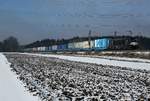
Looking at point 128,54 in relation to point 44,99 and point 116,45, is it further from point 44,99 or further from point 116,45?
point 44,99

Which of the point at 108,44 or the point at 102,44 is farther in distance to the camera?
the point at 102,44

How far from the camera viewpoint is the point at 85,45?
10750 cm

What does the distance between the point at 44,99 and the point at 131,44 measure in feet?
232

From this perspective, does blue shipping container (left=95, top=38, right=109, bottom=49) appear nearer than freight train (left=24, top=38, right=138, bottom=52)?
No

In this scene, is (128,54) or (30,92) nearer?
(30,92)

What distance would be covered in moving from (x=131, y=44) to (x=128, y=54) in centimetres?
1832

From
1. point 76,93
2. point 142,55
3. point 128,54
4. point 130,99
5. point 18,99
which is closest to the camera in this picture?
point 130,99

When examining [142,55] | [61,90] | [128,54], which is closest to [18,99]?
[61,90]

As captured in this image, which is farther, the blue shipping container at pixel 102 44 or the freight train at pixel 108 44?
the blue shipping container at pixel 102 44

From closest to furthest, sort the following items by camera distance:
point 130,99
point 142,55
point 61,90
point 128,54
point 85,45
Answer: point 130,99, point 61,90, point 142,55, point 128,54, point 85,45

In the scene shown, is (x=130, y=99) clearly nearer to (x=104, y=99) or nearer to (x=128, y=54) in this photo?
(x=104, y=99)

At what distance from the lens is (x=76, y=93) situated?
16.2 meters

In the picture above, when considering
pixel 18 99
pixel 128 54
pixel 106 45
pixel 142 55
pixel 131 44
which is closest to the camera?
pixel 18 99

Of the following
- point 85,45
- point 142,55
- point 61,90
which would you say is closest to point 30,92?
point 61,90
